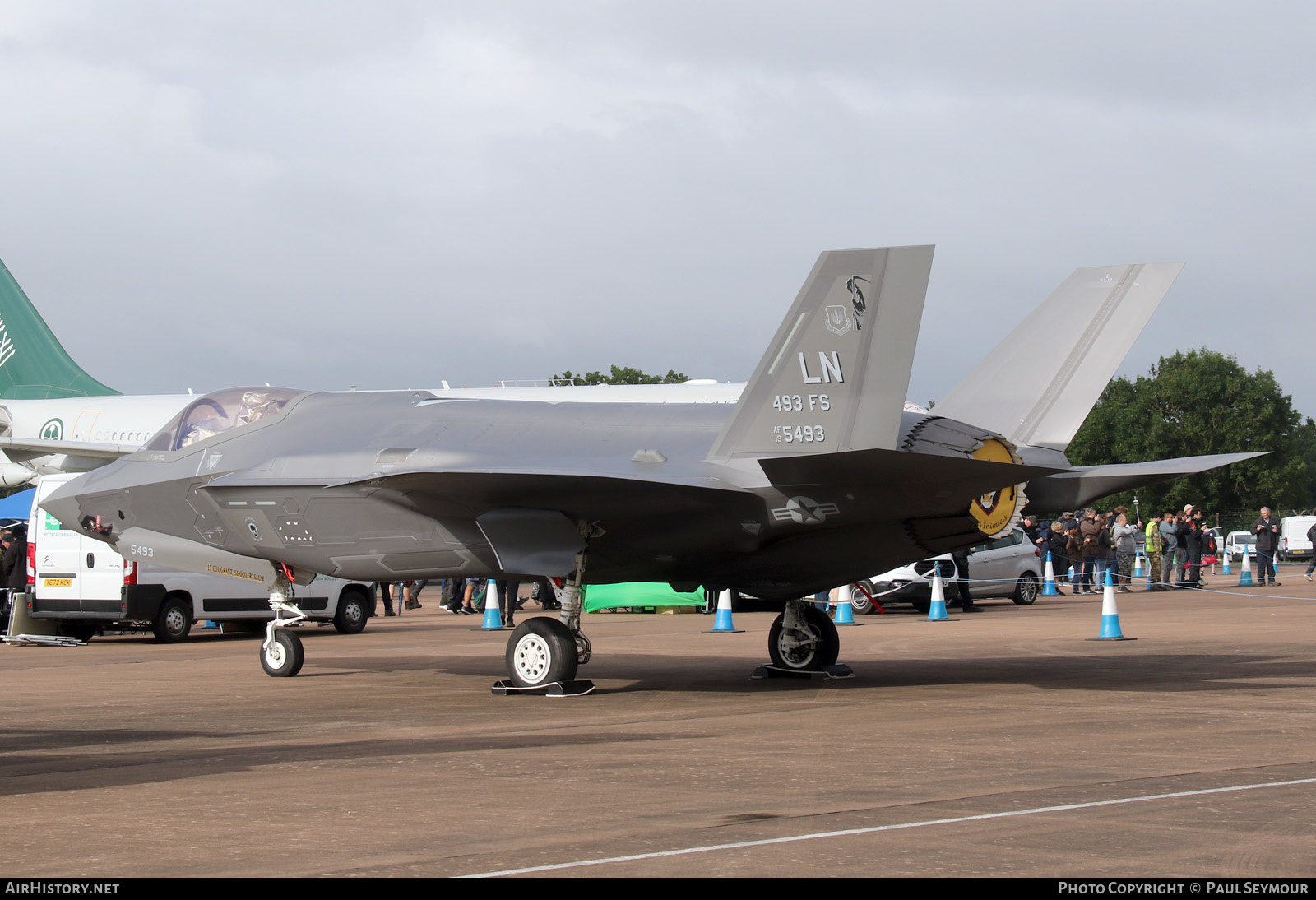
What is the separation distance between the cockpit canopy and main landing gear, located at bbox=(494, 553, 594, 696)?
12.3 ft

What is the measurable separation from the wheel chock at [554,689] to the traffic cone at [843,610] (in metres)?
11.0

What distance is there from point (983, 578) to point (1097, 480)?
16.9m

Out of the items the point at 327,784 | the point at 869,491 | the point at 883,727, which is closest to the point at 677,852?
the point at 327,784

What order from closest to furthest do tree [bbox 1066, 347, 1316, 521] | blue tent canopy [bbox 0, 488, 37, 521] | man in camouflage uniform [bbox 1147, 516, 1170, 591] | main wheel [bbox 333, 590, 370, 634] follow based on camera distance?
main wheel [bbox 333, 590, 370, 634] < blue tent canopy [bbox 0, 488, 37, 521] < man in camouflage uniform [bbox 1147, 516, 1170, 591] < tree [bbox 1066, 347, 1316, 521]

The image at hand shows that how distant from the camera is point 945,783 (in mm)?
7305

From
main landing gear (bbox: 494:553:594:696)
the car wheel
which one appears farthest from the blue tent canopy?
the car wheel

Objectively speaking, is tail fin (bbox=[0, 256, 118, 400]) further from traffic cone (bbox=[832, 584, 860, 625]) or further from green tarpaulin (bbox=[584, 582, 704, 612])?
traffic cone (bbox=[832, 584, 860, 625])

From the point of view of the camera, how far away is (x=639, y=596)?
2733 cm

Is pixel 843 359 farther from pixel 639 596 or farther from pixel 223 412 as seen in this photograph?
pixel 639 596

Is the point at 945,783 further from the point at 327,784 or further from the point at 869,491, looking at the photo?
the point at 869,491

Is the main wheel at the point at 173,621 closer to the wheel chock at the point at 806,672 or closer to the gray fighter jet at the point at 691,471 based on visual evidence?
the gray fighter jet at the point at 691,471

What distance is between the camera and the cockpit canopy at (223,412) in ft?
45.5

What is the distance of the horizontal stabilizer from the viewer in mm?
11938

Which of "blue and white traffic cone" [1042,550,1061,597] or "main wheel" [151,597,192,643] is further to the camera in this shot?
"blue and white traffic cone" [1042,550,1061,597]
